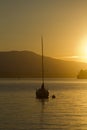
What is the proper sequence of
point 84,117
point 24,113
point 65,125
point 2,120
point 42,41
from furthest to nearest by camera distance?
point 42,41
point 24,113
point 84,117
point 2,120
point 65,125

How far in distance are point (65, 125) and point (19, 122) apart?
5.25m

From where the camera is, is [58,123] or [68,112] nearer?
[58,123]

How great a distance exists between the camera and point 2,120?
49.8m

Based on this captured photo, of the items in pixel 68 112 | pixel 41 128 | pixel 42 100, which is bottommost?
pixel 42 100

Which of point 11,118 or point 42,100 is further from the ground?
point 11,118

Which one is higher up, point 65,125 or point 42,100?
point 65,125

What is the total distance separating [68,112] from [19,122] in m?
13.6

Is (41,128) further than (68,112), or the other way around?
(68,112)

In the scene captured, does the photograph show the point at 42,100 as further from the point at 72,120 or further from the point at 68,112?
the point at 72,120

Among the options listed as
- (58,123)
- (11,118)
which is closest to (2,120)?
(11,118)

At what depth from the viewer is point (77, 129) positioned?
43.4 m

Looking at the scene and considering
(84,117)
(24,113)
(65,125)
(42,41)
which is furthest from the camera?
(42,41)

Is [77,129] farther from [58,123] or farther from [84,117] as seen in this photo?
[84,117]

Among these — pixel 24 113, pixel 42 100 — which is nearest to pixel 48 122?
pixel 24 113
